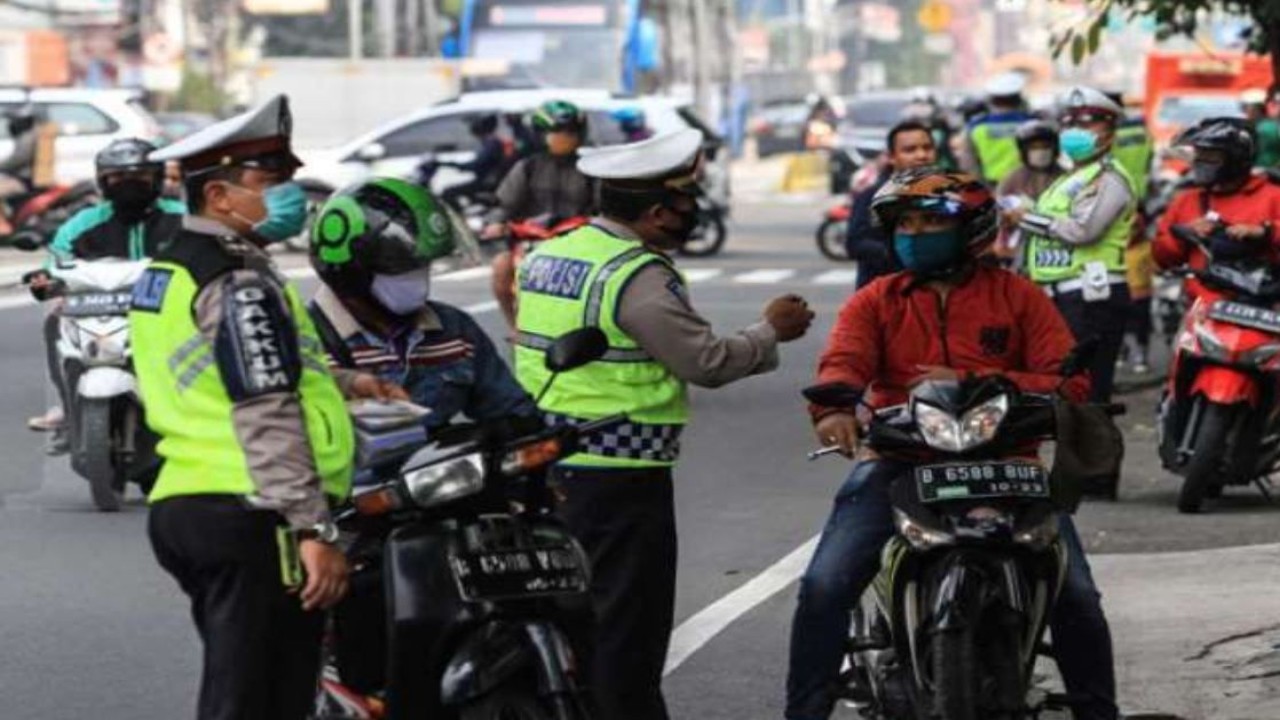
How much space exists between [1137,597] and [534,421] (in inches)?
185

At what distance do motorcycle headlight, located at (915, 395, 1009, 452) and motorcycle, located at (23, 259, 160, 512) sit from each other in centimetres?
670

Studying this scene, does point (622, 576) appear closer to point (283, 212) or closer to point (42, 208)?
point (283, 212)

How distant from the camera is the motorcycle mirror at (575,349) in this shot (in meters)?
7.06

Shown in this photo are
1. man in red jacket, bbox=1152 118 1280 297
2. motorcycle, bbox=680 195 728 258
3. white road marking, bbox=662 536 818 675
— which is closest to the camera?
white road marking, bbox=662 536 818 675

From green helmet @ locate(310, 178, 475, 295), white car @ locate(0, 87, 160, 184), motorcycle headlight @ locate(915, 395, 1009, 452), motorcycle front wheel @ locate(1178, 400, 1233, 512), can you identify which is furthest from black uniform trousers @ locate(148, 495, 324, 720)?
white car @ locate(0, 87, 160, 184)

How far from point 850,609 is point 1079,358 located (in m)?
0.85

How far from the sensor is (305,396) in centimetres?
668

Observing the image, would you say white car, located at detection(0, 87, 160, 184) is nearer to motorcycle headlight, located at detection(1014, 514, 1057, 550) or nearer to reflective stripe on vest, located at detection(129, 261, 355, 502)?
motorcycle headlight, located at detection(1014, 514, 1057, 550)

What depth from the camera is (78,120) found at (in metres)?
37.3

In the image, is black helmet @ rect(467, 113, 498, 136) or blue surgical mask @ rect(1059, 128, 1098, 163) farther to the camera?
black helmet @ rect(467, 113, 498, 136)

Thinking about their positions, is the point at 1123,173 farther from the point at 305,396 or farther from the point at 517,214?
the point at 305,396

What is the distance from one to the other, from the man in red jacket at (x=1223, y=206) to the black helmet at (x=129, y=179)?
430 centimetres

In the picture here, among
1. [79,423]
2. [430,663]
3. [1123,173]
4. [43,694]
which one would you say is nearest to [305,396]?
[430,663]

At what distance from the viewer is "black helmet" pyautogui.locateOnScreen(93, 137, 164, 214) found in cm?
1460
